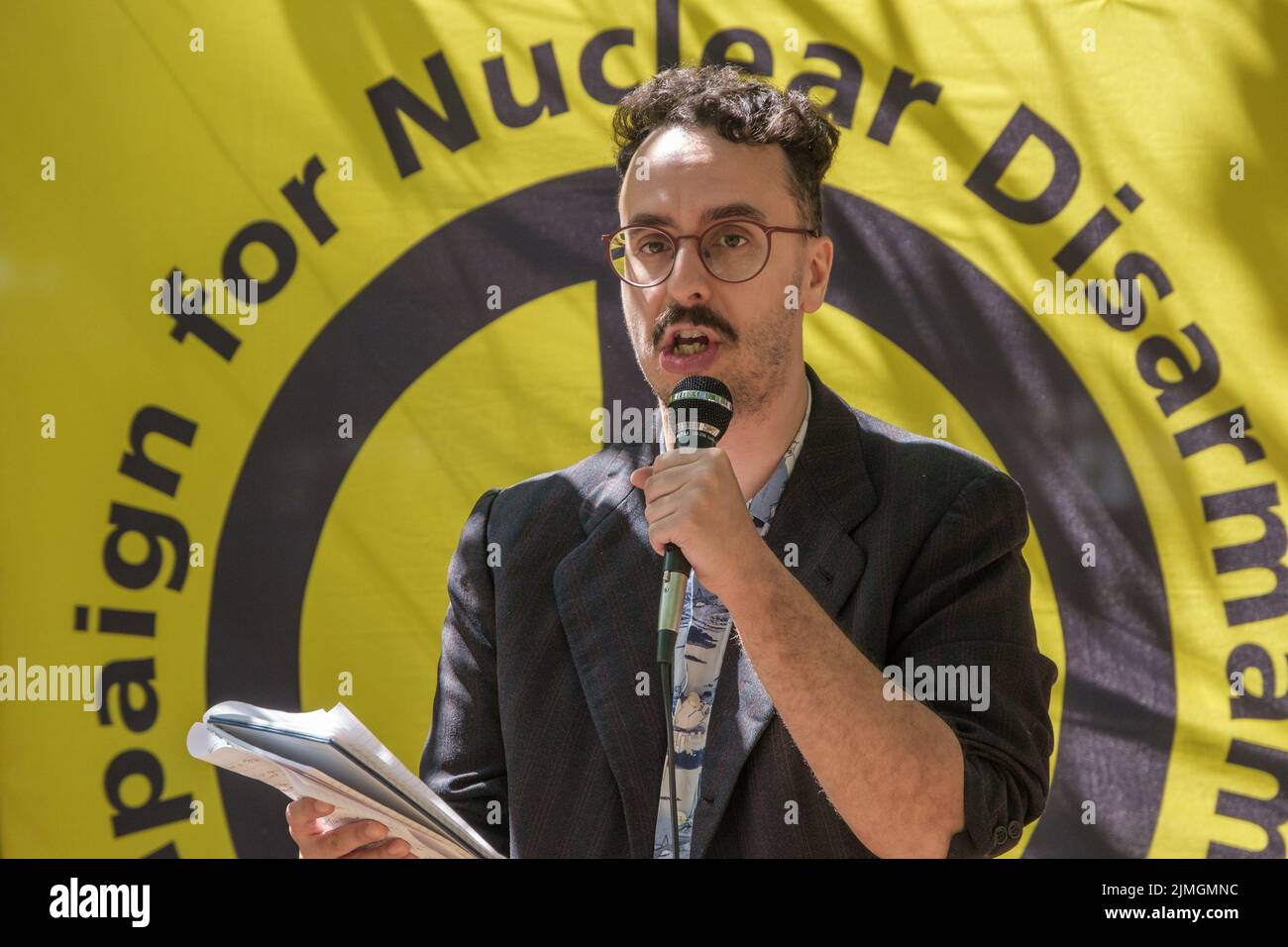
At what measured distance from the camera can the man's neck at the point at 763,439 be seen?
2.16m

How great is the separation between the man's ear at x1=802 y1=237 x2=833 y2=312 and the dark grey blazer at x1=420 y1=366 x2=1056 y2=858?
13 centimetres

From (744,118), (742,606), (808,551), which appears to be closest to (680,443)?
(742,606)

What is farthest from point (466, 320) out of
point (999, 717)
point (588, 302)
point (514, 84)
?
point (999, 717)

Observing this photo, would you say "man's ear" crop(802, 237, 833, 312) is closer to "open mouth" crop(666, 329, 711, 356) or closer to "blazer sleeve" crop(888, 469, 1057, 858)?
"open mouth" crop(666, 329, 711, 356)

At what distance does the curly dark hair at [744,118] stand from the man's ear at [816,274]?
0.03m

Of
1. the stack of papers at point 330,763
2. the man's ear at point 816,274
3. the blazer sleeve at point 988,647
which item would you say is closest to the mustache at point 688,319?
the man's ear at point 816,274

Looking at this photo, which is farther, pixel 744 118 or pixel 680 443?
pixel 744 118

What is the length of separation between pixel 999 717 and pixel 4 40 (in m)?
3.03

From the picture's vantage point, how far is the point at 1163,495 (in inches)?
132

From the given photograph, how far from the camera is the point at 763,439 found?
2.18 metres

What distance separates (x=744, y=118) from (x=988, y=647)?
35.0 inches

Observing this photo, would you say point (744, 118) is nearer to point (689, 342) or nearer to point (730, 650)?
point (689, 342)
